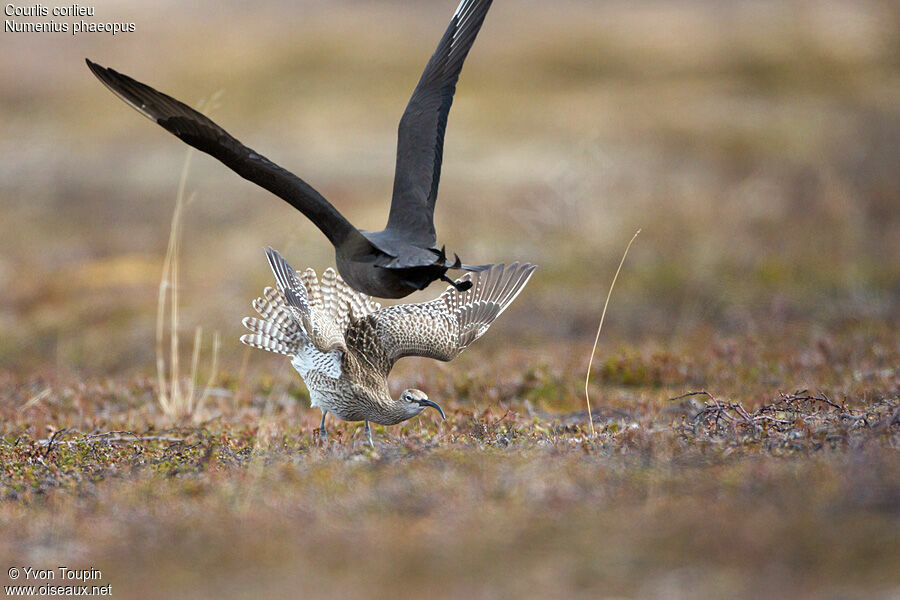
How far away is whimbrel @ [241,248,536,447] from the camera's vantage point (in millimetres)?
8156

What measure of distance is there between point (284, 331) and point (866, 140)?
15.8m

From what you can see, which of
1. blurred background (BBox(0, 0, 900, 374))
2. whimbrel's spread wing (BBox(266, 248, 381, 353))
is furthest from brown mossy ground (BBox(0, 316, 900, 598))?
blurred background (BBox(0, 0, 900, 374))

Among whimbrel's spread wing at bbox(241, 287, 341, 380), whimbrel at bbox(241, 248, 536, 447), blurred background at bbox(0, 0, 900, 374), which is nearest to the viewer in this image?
whimbrel at bbox(241, 248, 536, 447)

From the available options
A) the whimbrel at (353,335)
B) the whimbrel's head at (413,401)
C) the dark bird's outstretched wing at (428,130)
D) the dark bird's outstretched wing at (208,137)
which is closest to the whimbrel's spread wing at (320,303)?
the whimbrel at (353,335)

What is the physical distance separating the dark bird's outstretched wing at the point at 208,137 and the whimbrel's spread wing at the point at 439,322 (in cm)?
201

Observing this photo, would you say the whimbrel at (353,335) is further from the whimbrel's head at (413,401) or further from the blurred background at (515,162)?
the blurred background at (515,162)

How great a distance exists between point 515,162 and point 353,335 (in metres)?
14.4

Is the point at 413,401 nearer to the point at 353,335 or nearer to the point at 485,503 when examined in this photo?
the point at 353,335

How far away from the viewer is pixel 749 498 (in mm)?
5734

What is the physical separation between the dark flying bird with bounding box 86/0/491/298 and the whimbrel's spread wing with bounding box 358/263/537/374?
0.79m

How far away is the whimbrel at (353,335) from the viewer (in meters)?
8.16

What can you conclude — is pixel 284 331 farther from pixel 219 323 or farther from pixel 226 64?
pixel 226 64

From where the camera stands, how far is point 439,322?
895 cm

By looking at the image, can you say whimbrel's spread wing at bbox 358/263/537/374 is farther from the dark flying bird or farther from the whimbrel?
the dark flying bird
